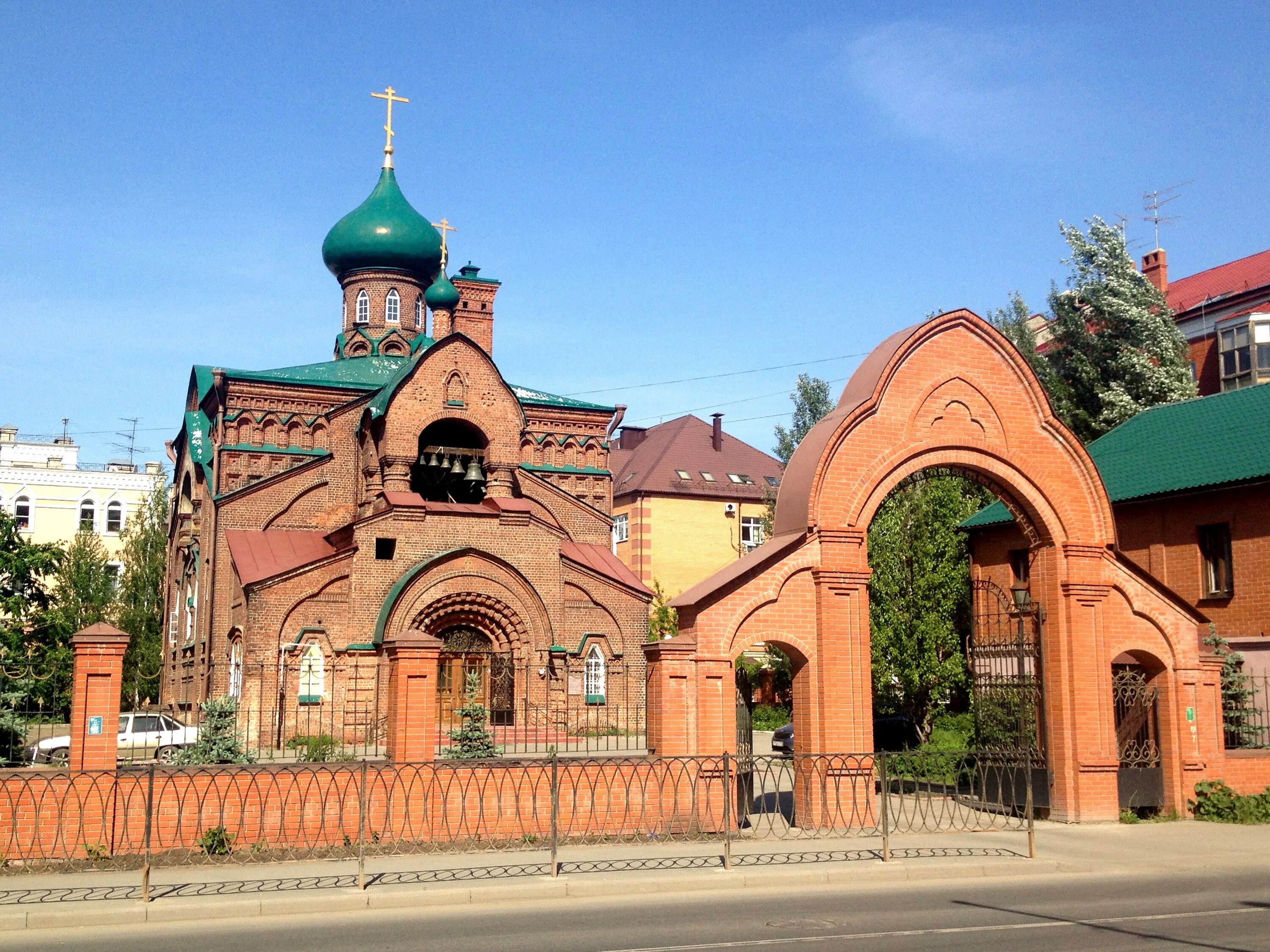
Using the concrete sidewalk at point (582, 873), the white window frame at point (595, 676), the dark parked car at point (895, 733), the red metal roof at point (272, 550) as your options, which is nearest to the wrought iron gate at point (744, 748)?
the concrete sidewalk at point (582, 873)

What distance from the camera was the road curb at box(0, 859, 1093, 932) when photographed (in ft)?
34.6

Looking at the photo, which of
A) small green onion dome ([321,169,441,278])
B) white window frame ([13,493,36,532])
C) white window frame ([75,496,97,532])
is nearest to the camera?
small green onion dome ([321,169,441,278])

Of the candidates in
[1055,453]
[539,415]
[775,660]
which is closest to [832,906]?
[1055,453]

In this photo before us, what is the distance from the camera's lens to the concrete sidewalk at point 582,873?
10.9 metres

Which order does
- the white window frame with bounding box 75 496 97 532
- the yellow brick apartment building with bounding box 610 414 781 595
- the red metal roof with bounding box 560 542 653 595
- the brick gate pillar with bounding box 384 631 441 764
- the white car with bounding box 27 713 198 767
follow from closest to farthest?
1. the brick gate pillar with bounding box 384 631 441 764
2. the white car with bounding box 27 713 198 767
3. the red metal roof with bounding box 560 542 653 595
4. the yellow brick apartment building with bounding box 610 414 781 595
5. the white window frame with bounding box 75 496 97 532

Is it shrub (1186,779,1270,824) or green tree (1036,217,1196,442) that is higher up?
green tree (1036,217,1196,442)

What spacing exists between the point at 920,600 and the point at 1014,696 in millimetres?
13587

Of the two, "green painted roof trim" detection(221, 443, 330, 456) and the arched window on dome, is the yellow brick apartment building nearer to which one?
"green painted roof trim" detection(221, 443, 330, 456)

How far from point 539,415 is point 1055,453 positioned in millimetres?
20797

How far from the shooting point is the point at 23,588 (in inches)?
1073

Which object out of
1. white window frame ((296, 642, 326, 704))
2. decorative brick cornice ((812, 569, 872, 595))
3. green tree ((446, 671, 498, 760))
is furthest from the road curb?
white window frame ((296, 642, 326, 704))

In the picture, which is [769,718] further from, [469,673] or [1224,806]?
[1224,806]

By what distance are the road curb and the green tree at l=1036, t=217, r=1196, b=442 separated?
2507cm

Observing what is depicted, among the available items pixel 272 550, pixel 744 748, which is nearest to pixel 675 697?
pixel 744 748
